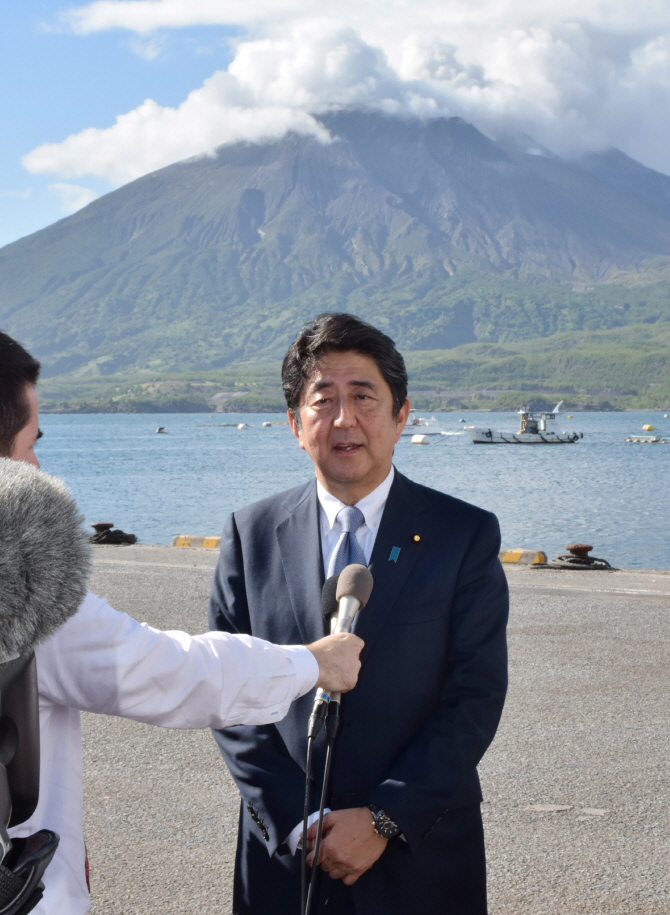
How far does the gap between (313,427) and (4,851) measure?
1572mm

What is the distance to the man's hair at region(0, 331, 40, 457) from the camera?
1796 mm

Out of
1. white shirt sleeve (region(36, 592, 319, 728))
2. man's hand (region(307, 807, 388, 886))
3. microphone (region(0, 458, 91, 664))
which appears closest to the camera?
microphone (region(0, 458, 91, 664))

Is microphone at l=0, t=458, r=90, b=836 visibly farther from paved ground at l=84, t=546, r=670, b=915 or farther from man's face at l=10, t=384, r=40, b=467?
paved ground at l=84, t=546, r=670, b=915

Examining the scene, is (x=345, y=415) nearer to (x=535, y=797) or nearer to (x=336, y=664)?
(x=336, y=664)

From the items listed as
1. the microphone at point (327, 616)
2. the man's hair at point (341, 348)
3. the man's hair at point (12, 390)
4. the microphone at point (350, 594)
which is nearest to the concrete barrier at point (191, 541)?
the man's hair at point (341, 348)

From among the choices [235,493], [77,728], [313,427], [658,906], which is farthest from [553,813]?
[235,493]

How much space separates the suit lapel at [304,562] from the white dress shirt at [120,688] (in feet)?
2.04

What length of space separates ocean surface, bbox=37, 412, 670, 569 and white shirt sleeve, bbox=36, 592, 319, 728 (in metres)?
7.44

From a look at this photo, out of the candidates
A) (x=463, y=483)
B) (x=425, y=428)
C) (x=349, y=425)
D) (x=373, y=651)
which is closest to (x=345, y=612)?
(x=373, y=651)

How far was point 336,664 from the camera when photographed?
1955 millimetres

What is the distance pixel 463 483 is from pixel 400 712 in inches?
2037

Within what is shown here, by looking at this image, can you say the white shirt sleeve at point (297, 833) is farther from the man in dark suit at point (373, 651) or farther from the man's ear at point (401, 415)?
the man's ear at point (401, 415)

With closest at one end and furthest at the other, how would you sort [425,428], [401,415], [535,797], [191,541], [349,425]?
[349,425] < [401,415] < [535,797] < [191,541] < [425,428]

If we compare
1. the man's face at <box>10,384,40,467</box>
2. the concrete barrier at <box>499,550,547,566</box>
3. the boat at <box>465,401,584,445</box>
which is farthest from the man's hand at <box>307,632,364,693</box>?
the boat at <box>465,401,584,445</box>
